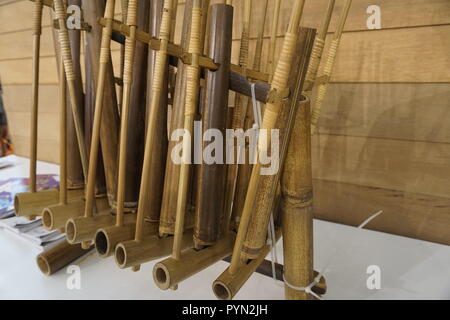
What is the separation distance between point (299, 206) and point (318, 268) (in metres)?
0.31

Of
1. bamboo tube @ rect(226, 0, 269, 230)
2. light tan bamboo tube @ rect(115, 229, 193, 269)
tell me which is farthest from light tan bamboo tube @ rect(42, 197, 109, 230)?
bamboo tube @ rect(226, 0, 269, 230)

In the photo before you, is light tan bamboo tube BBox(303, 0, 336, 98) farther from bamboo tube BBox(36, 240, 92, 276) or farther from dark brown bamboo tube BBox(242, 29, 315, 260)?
bamboo tube BBox(36, 240, 92, 276)

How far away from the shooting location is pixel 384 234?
0.84m

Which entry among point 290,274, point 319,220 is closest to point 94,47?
point 290,274

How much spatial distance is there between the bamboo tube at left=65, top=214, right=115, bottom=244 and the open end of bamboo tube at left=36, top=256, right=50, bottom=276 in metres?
0.27

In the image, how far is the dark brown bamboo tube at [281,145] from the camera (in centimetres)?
41

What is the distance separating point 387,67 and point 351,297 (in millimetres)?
539

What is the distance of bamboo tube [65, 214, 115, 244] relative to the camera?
475 millimetres

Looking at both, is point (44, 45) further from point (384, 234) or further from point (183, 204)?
point (384, 234)

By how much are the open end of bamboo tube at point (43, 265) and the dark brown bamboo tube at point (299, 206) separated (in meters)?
0.52

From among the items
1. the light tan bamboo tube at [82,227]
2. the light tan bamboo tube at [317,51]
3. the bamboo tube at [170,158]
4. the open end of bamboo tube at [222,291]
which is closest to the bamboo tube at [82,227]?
the light tan bamboo tube at [82,227]

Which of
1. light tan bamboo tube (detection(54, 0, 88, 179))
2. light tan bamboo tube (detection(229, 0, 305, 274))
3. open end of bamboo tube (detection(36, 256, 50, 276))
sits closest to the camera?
light tan bamboo tube (detection(229, 0, 305, 274))

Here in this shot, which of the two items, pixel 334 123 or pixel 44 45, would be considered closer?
pixel 334 123

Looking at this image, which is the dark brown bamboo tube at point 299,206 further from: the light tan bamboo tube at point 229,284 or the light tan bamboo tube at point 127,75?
the light tan bamboo tube at point 127,75
